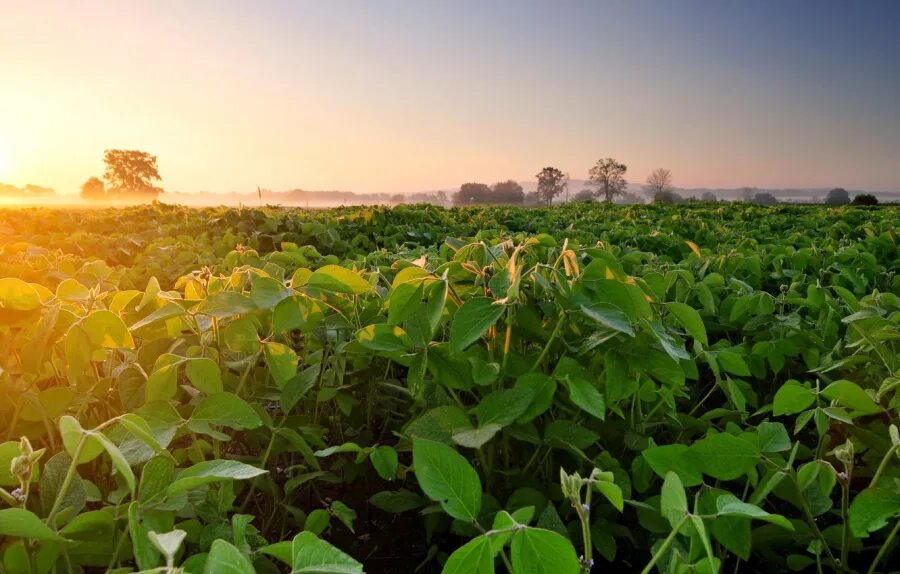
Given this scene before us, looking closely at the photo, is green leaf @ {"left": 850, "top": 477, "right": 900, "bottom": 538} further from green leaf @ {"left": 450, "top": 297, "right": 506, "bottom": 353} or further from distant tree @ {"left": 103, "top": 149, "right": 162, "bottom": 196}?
distant tree @ {"left": 103, "top": 149, "right": 162, "bottom": 196}

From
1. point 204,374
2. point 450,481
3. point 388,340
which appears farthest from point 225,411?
point 450,481

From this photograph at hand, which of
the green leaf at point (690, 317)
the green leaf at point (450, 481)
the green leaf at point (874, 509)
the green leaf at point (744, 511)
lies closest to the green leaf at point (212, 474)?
the green leaf at point (450, 481)

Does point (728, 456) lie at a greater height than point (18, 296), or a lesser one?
lesser

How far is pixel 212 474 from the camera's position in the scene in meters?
0.87

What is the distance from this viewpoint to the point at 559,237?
5.56 meters

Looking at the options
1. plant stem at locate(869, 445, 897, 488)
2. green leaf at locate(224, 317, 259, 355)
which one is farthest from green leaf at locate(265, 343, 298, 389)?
plant stem at locate(869, 445, 897, 488)

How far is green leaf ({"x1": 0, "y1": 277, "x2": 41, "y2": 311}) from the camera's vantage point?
124 centimetres

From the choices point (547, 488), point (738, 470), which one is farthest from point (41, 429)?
point (738, 470)

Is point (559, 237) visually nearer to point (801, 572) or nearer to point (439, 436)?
point (801, 572)

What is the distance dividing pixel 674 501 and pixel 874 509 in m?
0.58

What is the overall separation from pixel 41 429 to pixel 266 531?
0.62m

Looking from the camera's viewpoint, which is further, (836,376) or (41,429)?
(836,376)

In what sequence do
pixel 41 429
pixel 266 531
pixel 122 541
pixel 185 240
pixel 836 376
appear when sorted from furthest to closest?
pixel 185 240 < pixel 836 376 < pixel 266 531 < pixel 41 429 < pixel 122 541

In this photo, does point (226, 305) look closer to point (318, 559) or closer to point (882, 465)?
point (318, 559)
